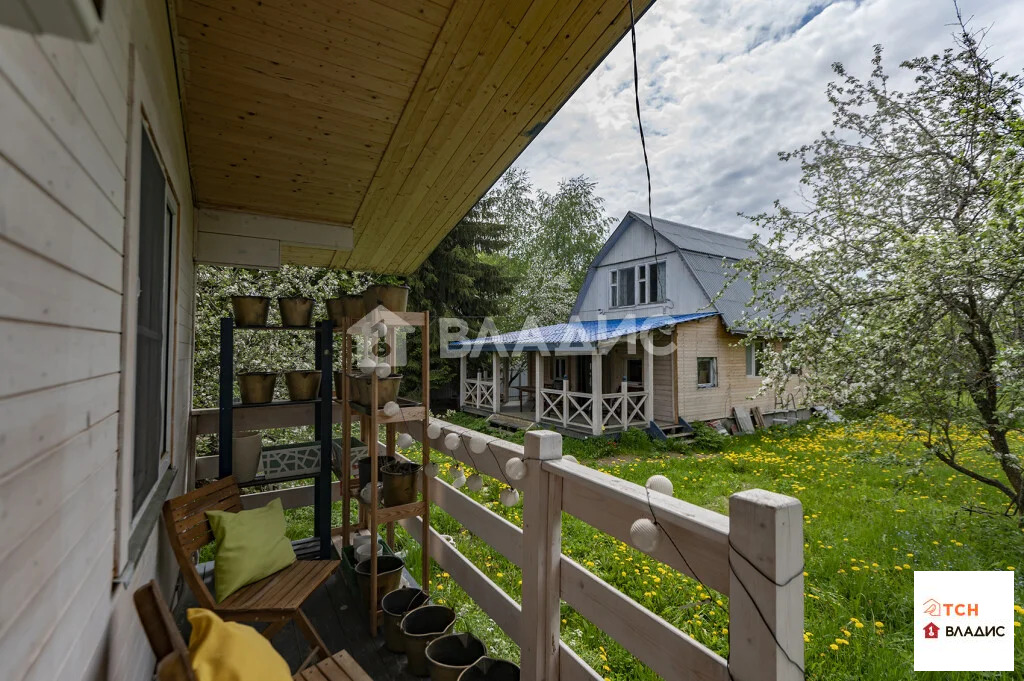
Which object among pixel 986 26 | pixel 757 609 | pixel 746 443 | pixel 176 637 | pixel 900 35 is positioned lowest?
pixel 746 443

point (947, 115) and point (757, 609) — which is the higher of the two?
point (947, 115)

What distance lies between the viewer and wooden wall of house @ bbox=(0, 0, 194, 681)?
0.57 meters

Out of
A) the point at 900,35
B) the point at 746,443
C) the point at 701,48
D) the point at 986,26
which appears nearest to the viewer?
the point at 986,26

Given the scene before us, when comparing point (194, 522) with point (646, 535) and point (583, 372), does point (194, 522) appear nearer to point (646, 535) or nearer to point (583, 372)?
point (646, 535)

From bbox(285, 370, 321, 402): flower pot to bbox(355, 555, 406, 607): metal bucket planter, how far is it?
119 cm

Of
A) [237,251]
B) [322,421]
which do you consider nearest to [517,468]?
[322,421]

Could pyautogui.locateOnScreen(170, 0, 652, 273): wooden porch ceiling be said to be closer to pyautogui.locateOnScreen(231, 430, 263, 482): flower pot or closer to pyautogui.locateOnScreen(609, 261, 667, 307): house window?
pyautogui.locateOnScreen(231, 430, 263, 482): flower pot

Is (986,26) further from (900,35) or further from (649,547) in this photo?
(649,547)

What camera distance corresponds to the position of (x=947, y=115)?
168 inches

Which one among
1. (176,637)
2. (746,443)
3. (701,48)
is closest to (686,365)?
(746,443)

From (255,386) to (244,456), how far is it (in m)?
0.47

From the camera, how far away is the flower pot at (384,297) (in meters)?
2.78

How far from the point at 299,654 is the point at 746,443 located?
30.5 ft

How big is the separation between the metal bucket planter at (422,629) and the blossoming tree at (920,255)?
169 inches
